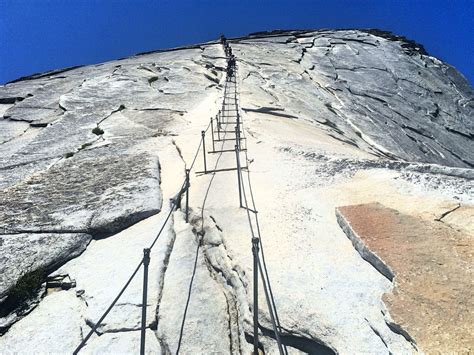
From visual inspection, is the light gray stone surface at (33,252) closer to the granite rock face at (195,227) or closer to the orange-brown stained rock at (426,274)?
the granite rock face at (195,227)

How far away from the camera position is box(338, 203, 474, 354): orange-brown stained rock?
496 centimetres

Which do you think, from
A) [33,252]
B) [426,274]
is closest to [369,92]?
[426,274]

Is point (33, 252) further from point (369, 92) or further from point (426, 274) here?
point (369, 92)

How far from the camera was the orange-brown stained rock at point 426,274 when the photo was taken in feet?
16.3

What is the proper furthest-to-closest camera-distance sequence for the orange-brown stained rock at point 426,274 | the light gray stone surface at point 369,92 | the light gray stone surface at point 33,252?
the light gray stone surface at point 369,92
the light gray stone surface at point 33,252
the orange-brown stained rock at point 426,274

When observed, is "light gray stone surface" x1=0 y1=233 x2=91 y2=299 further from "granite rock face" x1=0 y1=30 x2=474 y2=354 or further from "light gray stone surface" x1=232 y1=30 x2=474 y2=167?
"light gray stone surface" x1=232 y1=30 x2=474 y2=167

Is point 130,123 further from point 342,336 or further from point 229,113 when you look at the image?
point 342,336

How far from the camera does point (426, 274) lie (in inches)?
235

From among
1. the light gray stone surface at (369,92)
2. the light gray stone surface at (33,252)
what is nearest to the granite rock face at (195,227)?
the light gray stone surface at (33,252)

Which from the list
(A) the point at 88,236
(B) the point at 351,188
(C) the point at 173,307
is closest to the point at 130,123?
(A) the point at 88,236

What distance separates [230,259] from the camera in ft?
25.1

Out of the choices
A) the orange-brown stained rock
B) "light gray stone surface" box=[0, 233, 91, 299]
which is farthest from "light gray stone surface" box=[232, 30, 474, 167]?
"light gray stone surface" box=[0, 233, 91, 299]

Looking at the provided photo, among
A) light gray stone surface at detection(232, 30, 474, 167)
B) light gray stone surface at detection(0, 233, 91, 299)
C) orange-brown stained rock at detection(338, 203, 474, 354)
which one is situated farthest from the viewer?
light gray stone surface at detection(232, 30, 474, 167)

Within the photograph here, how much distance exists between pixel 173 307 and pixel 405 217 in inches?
184
